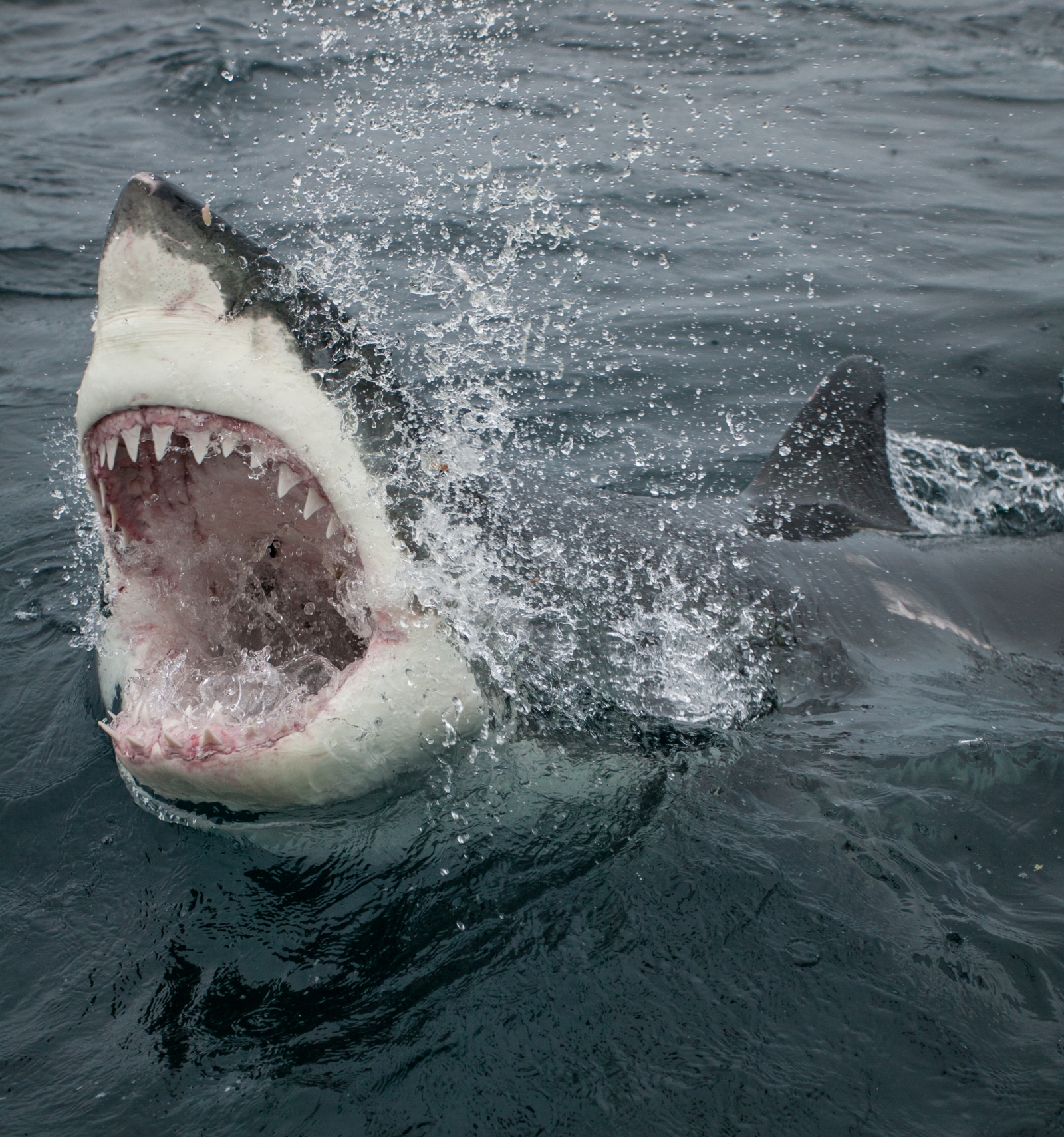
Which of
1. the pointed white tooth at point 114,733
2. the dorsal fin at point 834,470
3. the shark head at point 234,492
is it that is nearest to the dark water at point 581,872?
the shark head at point 234,492

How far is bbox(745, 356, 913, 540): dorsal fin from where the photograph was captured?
129 inches

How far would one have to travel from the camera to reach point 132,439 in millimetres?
1944

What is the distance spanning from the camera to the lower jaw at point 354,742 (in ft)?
6.33

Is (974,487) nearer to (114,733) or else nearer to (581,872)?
(581,872)

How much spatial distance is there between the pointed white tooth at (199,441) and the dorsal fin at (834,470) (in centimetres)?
173

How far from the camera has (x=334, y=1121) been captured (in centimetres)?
186

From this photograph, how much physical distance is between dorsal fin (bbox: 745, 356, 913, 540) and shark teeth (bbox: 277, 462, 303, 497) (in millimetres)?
1583

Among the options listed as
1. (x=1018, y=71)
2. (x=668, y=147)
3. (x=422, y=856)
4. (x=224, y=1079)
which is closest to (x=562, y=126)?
(x=668, y=147)

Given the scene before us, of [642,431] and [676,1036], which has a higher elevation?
[676,1036]

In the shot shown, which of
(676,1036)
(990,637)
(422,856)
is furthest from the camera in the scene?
(990,637)

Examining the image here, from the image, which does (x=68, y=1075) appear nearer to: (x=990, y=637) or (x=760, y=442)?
(x=990, y=637)

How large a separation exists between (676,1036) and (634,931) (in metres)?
0.27

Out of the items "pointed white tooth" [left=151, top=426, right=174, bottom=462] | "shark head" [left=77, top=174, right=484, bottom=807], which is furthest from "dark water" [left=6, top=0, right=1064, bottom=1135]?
"pointed white tooth" [left=151, top=426, right=174, bottom=462]

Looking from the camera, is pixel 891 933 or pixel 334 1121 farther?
pixel 891 933
